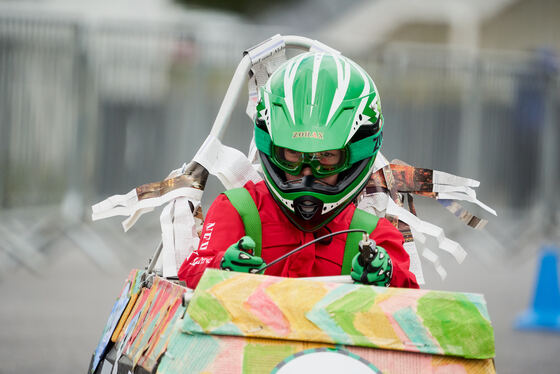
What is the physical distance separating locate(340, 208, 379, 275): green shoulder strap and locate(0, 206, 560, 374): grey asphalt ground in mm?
3749

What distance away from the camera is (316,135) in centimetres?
359

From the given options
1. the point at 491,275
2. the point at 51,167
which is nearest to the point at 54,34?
the point at 51,167

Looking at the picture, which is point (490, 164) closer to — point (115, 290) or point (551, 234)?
point (551, 234)

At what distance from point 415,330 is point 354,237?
1226 millimetres

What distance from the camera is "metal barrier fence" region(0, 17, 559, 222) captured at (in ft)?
44.9

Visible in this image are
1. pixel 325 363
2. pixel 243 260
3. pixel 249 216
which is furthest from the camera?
pixel 249 216

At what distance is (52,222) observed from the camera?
13797 millimetres

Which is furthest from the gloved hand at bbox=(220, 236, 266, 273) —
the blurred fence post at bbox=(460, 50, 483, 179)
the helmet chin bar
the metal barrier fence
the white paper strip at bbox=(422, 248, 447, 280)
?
the blurred fence post at bbox=(460, 50, 483, 179)

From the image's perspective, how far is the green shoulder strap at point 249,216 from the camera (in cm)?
395

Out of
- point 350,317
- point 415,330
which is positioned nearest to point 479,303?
point 415,330

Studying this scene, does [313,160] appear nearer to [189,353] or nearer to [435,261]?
[189,353]

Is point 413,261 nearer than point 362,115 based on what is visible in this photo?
No

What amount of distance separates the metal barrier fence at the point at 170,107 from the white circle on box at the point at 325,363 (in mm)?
11422

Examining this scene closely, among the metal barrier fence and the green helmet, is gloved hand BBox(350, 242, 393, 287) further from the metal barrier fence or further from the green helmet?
the metal barrier fence
